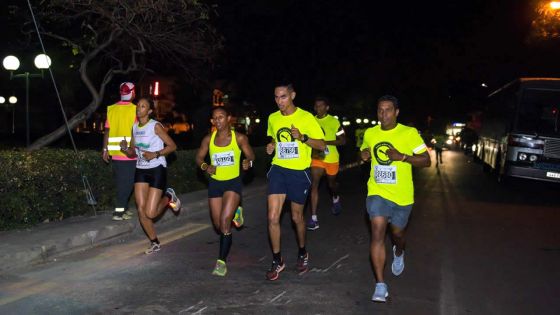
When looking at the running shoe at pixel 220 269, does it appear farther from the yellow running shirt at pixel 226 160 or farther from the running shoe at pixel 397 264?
the running shoe at pixel 397 264

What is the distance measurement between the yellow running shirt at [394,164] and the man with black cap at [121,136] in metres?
4.10

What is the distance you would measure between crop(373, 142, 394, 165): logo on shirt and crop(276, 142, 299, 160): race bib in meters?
0.90

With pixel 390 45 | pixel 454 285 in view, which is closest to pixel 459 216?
pixel 454 285

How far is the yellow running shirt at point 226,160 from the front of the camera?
6.48 metres

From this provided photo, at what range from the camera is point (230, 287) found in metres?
5.93

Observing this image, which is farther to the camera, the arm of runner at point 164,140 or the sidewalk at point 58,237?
the arm of runner at point 164,140

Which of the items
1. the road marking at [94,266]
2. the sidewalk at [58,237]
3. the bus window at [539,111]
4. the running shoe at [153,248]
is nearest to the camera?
the road marking at [94,266]

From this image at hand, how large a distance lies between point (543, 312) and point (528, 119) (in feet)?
39.6

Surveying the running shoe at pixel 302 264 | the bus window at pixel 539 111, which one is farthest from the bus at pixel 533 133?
the running shoe at pixel 302 264

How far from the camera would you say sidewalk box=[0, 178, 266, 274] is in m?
6.76

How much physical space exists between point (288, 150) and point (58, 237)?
3.32 metres

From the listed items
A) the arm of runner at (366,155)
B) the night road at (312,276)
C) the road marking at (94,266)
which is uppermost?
the arm of runner at (366,155)

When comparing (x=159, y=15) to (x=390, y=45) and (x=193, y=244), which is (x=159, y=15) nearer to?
(x=193, y=244)

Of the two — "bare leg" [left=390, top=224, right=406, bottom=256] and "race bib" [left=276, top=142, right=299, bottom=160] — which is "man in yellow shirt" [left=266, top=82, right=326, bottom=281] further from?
"bare leg" [left=390, top=224, right=406, bottom=256]
